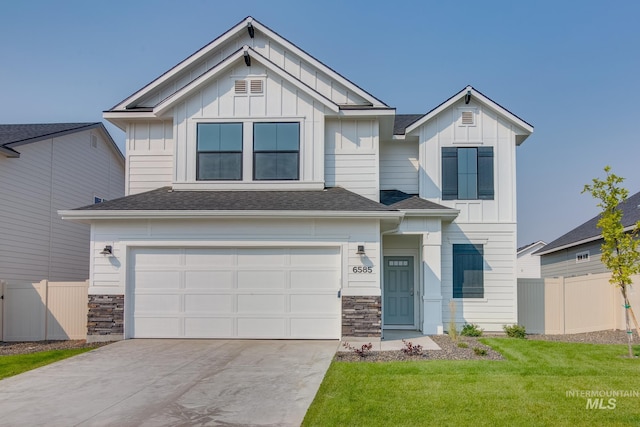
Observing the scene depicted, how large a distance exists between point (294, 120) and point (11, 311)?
27.8 ft

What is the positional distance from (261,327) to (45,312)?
5.52 m

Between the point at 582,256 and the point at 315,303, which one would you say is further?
the point at 582,256

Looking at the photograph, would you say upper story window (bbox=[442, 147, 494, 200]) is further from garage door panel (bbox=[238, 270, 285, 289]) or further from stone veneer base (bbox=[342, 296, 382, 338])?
garage door panel (bbox=[238, 270, 285, 289])

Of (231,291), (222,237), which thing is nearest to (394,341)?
(231,291)

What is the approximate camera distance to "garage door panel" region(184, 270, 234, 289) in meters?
12.3

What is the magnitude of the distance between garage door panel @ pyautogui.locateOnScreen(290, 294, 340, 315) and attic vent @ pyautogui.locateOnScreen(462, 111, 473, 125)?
682 centimetres

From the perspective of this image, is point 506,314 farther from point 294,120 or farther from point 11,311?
point 11,311

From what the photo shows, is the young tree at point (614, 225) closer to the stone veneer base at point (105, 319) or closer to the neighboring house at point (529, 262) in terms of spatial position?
the stone veneer base at point (105, 319)

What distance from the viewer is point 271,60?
14805mm

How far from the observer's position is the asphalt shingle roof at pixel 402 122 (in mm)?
15739

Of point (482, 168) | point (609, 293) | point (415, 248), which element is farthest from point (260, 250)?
point (609, 293)

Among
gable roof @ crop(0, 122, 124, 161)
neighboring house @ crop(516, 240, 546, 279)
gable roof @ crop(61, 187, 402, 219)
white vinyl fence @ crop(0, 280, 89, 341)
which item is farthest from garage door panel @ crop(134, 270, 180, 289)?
neighboring house @ crop(516, 240, 546, 279)

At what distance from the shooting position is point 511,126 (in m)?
15.3

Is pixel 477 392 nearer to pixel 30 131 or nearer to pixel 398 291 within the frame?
pixel 398 291
